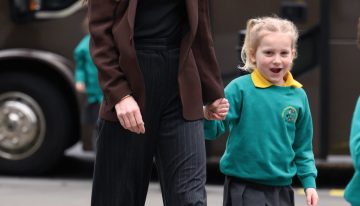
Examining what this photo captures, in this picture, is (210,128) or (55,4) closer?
(210,128)

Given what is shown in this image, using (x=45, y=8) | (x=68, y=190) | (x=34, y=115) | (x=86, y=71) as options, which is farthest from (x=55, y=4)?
(x=68, y=190)

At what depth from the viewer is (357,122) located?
3.65 m

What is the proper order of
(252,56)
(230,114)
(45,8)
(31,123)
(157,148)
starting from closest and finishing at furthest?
(157,148), (230,114), (252,56), (45,8), (31,123)

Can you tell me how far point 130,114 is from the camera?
3312mm

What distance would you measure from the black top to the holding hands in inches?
13.2

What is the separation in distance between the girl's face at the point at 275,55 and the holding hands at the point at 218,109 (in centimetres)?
32

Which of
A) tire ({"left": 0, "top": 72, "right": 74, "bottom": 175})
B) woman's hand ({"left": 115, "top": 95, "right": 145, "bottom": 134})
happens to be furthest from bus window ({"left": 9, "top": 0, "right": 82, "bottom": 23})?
woman's hand ({"left": 115, "top": 95, "right": 145, "bottom": 134})

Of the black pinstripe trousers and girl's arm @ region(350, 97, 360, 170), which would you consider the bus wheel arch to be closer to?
the black pinstripe trousers

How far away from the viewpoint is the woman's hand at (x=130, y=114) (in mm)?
3316

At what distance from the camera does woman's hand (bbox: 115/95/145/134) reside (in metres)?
3.32

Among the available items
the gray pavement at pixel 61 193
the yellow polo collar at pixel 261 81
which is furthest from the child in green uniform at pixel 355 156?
the gray pavement at pixel 61 193

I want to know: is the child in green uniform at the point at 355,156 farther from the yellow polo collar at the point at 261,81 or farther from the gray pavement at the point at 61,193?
the gray pavement at the point at 61,193

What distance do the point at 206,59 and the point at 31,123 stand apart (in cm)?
479

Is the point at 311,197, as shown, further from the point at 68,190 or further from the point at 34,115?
the point at 34,115
